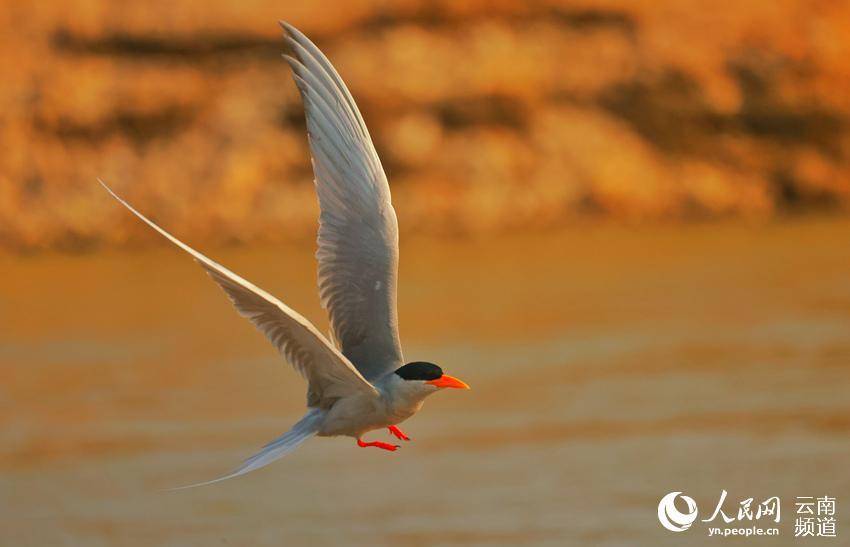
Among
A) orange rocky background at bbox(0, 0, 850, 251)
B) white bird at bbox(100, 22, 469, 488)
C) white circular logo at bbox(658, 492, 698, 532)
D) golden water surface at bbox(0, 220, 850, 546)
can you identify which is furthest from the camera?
orange rocky background at bbox(0, 0, 850, 251)

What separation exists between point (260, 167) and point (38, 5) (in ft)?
7.60

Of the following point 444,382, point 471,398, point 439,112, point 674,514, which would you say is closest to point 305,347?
point 444,382

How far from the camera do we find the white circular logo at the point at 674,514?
695cm

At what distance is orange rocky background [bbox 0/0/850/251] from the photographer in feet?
44.2

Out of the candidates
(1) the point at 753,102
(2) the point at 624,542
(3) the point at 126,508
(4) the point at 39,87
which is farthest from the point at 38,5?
(2) the point at 624,542

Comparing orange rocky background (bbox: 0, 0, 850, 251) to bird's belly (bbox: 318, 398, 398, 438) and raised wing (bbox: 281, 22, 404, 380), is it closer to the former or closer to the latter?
raised wing (bbox: 281, 22, 404, 380)

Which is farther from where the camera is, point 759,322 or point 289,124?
point 289,124

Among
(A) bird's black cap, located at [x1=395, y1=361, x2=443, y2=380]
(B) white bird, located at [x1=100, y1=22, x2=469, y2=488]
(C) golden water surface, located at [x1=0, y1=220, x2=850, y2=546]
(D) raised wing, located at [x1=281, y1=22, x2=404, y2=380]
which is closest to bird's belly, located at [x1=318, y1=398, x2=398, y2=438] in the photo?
(B) white bird, located at [x1=100, y1=22, x2=469, y2=488]

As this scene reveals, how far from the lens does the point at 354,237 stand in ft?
16.9

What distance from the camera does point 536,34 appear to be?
1398 centimetres

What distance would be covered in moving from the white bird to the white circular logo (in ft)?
7.86

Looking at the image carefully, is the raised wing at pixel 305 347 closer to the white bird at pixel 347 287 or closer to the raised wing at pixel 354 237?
the white bird at pixel 347 287

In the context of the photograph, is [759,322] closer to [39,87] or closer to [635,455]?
[635,455]

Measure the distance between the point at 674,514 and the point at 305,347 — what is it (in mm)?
3036
